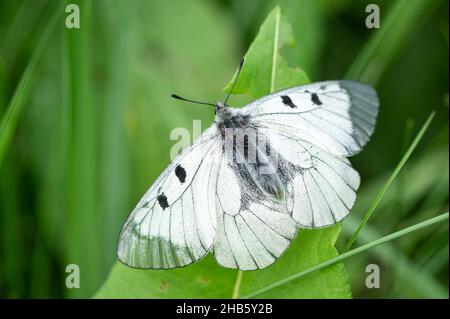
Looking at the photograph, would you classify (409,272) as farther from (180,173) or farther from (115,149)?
(115,149)

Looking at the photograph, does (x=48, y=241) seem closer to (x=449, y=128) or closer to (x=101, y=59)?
(x=101, y=59)

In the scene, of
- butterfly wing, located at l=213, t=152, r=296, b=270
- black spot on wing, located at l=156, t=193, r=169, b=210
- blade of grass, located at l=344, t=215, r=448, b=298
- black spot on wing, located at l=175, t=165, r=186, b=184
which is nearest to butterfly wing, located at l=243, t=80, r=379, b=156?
butterfly wing, located at l=213, t=152, r=296, b=270

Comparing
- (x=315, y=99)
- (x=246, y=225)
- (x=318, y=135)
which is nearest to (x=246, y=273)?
(x=246, y=225)

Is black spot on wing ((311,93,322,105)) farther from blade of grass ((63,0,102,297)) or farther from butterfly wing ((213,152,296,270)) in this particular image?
blade of grass ((63,0,102,297))

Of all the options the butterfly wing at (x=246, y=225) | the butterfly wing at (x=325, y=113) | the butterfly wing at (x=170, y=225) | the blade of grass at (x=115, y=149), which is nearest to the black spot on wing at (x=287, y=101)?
the butterfly wing at (x=325, y=113)

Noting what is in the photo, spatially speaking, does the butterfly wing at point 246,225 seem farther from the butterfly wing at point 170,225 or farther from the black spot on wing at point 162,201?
the black spot on wing at point 162,201
